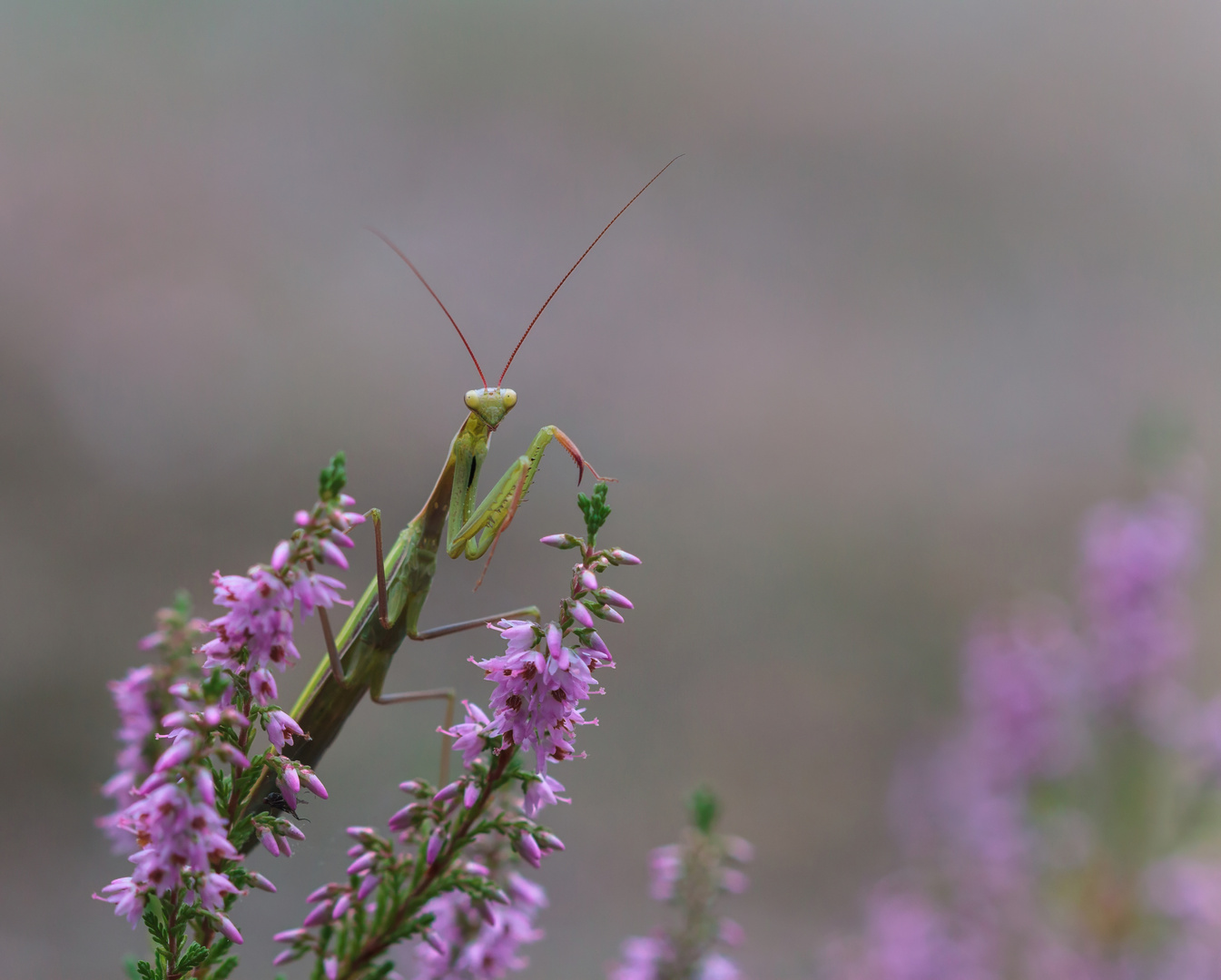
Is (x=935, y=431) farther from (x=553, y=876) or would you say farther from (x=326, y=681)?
(x=326, y=681)

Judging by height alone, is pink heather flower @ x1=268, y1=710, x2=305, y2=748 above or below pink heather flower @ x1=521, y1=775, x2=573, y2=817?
below

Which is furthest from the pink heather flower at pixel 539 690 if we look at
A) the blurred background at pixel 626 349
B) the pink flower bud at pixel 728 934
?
the blurred background at pixel 626 349

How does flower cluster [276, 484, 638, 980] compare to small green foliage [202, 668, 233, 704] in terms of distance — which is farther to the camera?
flower cluster [276, 484, 638, 980]

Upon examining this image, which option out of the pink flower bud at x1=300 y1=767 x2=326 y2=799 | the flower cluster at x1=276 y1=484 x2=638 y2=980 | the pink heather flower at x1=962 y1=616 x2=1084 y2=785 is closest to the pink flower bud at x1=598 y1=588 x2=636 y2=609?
the flower cluster at x1=276 y1=484 x2=638 y2=980

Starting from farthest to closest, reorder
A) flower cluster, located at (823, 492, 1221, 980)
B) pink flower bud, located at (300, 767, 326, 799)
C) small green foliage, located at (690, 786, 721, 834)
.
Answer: flower cluster, located at (823, 492, 1221, 980) < small green foliage, located at (690, 786, 721, 834) < pink flower bud, located at (300, 767, 326, 799)

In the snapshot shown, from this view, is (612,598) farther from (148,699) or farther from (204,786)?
(148,699)

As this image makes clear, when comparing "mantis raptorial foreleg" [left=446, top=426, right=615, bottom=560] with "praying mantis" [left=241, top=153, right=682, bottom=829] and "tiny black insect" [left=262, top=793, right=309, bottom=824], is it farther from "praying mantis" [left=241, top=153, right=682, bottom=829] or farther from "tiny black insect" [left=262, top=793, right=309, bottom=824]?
"tiny black insect" [left=262, top=793, right=309, bottom=824]

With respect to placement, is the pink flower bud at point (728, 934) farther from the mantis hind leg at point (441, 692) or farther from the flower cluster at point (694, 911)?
the mantis hind leg at point (441, 692)
